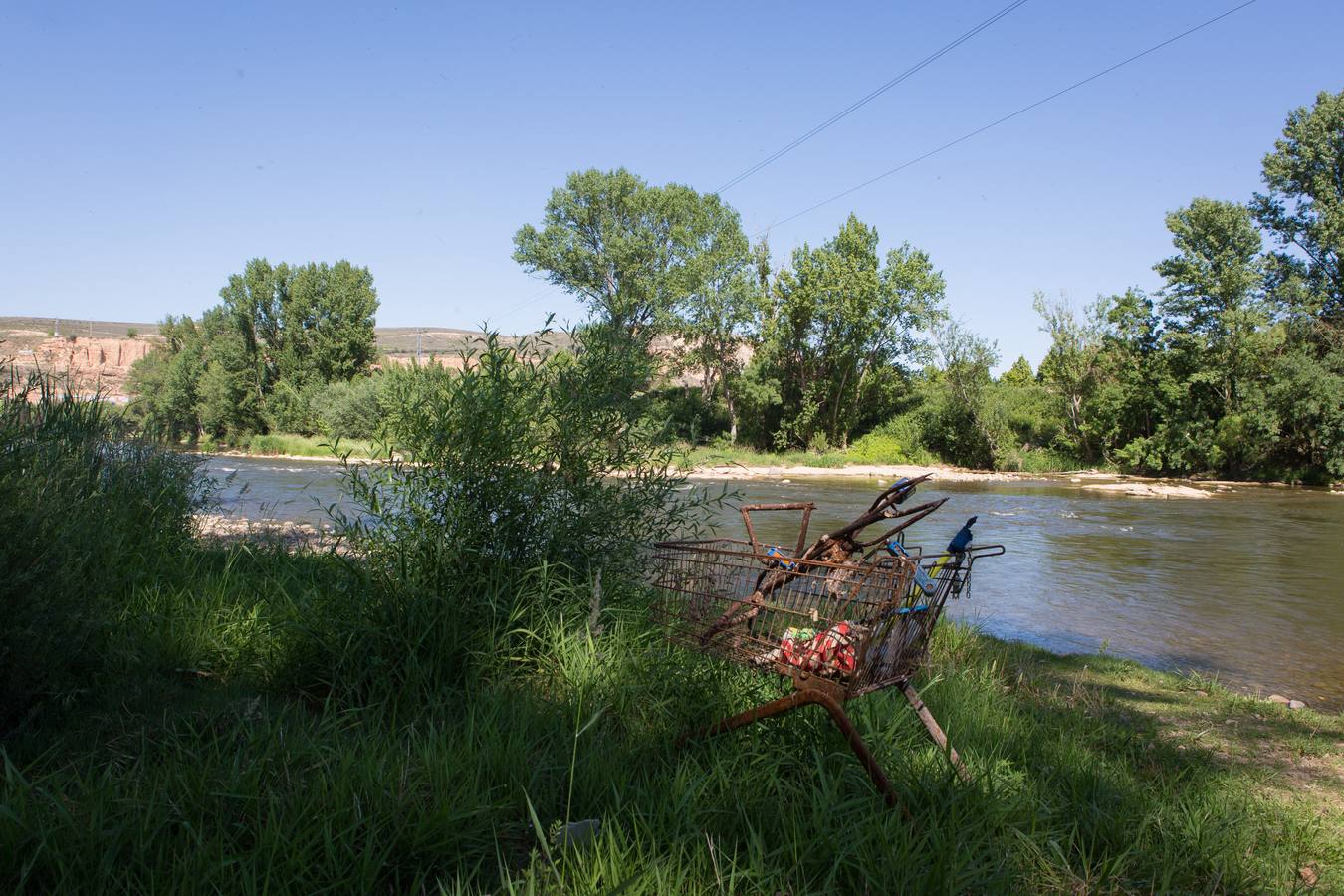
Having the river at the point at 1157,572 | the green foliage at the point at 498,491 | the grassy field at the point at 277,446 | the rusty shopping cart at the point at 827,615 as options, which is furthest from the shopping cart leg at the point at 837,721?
the grassy field at the point at 277,446

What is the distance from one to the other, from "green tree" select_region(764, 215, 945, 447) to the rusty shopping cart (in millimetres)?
37596

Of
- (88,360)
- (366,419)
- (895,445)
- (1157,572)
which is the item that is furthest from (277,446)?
(366,419)

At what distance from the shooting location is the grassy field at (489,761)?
2609 mm

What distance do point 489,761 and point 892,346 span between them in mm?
41697

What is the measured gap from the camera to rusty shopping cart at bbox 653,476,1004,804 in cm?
317

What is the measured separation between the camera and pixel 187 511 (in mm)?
6996

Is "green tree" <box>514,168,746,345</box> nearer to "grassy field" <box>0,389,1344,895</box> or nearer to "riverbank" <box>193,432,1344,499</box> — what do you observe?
"riverbank" <box>193,432,1344,499</box>

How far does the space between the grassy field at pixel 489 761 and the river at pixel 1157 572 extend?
104 cm

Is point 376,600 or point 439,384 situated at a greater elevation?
point 439,384

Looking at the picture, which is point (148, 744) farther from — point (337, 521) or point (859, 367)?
point (859, 367)

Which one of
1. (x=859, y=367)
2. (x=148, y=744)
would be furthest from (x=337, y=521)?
(x=859, y=367)

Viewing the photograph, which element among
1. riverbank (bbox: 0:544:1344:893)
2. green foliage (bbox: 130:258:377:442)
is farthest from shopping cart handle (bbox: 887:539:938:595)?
green foliage (bbox: 130:258:377:442)

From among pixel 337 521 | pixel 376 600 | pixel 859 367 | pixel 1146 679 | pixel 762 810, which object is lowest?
pixel 1146 679

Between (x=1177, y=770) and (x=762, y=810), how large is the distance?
9.11 feet
